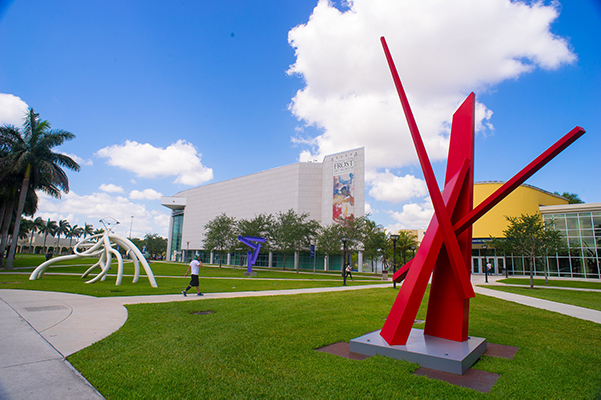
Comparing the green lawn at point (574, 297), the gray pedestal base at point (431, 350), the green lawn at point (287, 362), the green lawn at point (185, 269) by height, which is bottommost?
the green lawn at point (185, 269)

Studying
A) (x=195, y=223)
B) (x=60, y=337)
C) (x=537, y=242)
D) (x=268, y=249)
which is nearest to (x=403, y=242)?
(x=268, y=249)

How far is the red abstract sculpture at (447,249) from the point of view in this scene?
17.9 feet

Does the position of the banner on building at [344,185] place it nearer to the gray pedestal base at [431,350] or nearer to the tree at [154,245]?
the gray pedestal base at [431,350]

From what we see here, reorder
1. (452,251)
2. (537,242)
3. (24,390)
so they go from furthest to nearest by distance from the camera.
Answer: (537,242)
(452,251)
(24,390)

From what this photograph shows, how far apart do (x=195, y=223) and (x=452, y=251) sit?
8592 cm

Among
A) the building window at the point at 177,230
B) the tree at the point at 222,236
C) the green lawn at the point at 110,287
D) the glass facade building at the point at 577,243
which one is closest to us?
the green lawn at the point at 110,287

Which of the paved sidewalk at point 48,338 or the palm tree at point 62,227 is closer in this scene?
the paved sidewalk at point 48,338

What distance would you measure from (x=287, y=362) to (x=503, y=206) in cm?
4646

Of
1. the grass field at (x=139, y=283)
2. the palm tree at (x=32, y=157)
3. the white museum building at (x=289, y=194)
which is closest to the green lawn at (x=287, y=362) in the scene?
the grass field at (x=139, y=283)

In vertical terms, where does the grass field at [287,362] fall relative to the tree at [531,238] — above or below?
below

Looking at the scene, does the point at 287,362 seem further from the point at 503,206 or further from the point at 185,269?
the point at 503,206

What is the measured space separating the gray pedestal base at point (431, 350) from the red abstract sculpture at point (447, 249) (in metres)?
0.17

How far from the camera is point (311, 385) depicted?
3943mm

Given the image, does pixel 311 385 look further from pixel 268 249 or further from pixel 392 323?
pixel 268 249
